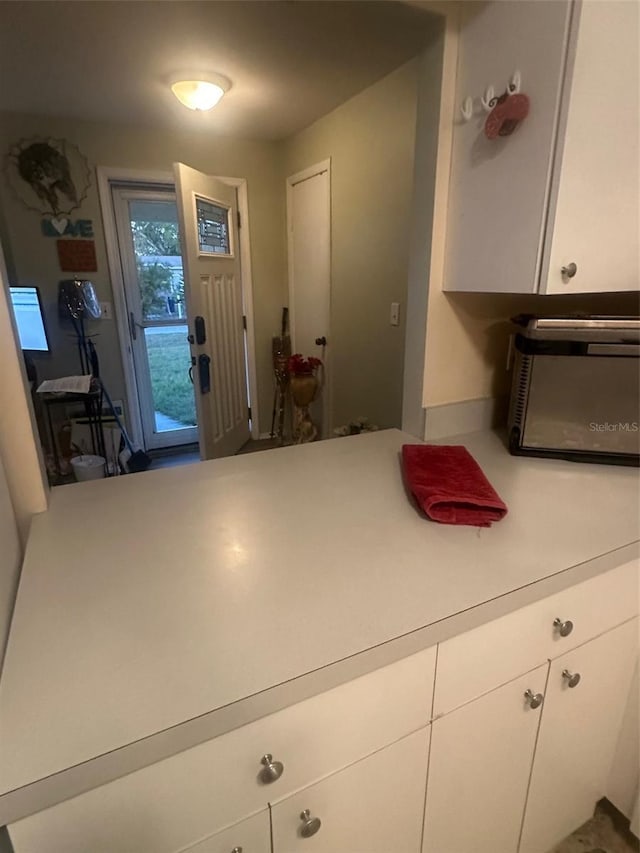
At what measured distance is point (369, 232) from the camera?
8.02 ft

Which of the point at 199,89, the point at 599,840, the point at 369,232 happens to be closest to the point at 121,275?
the point at 199,89

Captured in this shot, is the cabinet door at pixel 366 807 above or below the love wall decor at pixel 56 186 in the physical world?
below

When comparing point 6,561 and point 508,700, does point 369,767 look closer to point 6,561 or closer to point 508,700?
point 508,700

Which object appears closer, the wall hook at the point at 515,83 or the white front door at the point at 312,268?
the wall hook at the point at 515,83

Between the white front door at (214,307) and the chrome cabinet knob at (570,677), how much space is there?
2214mm

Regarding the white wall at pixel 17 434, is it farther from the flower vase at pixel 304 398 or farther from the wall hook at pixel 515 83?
the flower vase at pixel 304 398

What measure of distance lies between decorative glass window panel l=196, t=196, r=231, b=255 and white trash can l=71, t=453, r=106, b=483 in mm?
1404

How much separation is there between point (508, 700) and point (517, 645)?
0.12m

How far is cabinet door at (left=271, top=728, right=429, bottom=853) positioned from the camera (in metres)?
0.66

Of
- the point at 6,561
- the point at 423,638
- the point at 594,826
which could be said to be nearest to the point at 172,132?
the point at 6,561

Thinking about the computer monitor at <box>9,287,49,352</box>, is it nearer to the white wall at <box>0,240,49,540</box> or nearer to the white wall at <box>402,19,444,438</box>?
the white wall at <box>0,240,49,540</box>

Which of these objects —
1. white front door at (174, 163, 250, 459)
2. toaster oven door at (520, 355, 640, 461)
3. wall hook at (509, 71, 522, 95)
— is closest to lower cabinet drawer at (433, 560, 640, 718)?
toaster oven door at (520, 355, 640, 461)

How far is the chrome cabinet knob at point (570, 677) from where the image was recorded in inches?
35.2

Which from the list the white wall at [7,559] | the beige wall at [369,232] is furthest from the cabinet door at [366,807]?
the beige wall at [369,232]
